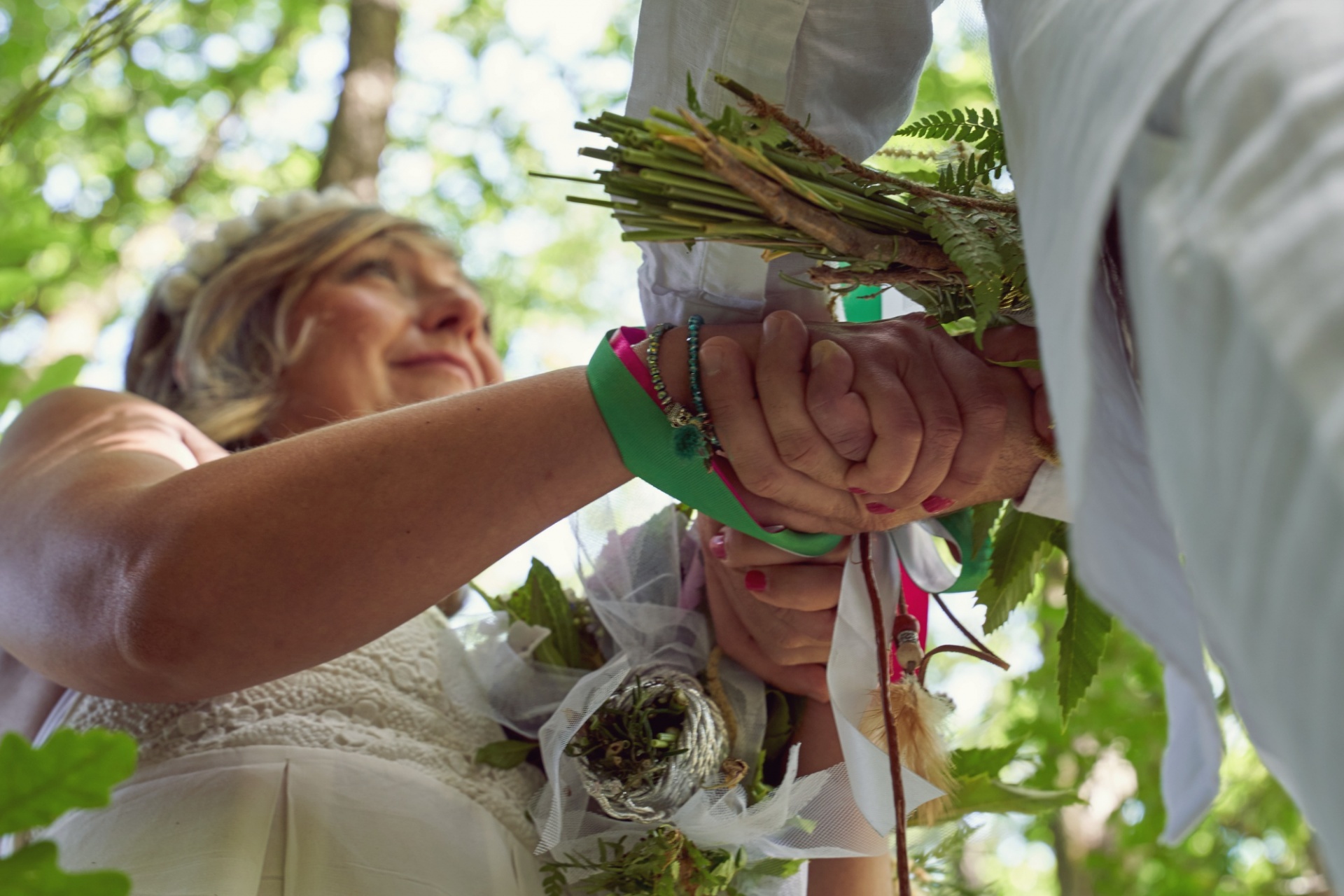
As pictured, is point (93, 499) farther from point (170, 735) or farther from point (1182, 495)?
point (1182, 495)

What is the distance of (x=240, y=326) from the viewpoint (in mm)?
1915

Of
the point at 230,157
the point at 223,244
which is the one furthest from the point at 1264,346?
the point at 230,157

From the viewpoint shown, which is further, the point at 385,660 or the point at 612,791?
the point at 385,660

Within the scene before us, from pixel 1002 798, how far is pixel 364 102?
2.71 metres

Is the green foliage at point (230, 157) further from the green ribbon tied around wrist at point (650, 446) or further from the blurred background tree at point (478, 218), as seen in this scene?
the green ribbon tied around wrist at point (650, 446)

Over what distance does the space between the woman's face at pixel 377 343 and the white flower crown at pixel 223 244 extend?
27 centimetres

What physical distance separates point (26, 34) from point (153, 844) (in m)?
3.49

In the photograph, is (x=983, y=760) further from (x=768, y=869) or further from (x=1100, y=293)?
(x=1100, y=293)

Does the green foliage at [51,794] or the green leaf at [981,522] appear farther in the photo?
the green leaf at [981,522]

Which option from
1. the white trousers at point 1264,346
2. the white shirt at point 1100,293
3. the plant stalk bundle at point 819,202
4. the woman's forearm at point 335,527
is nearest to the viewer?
the white trousers at point 1264,346

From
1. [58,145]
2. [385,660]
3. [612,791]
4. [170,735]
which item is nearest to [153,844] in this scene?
[170,735]

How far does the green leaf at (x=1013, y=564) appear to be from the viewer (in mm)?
1086

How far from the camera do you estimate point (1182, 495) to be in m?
0.42

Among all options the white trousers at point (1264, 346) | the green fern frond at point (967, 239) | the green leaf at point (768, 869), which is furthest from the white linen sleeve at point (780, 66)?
the green leaf at point (768, 869)
